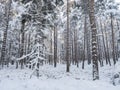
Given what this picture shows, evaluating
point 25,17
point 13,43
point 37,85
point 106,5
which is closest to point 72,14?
point 106,5

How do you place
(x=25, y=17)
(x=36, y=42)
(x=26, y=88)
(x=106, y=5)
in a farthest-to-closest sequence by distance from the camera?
(x=106, y=5), (x=25, y=17), (x=36, y=42), (x=26, y=88)

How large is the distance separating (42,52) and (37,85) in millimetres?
5875

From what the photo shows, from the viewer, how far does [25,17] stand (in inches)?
609

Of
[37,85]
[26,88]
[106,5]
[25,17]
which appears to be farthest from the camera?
[106,5]

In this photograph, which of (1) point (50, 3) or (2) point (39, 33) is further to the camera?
(1) point (50, 3)

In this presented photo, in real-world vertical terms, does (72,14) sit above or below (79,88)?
above

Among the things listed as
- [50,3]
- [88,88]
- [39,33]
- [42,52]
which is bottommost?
[88,88]

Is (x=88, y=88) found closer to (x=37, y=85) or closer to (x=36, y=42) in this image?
(x=37, y=85)

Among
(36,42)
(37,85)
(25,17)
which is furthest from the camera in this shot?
(25,17)

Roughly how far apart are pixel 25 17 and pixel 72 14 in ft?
61.6

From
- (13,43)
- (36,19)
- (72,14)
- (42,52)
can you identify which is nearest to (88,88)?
(42,52)

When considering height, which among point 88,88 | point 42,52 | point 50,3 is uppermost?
point 50,3

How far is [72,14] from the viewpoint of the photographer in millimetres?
33219

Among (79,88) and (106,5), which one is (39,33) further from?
(106,5)
